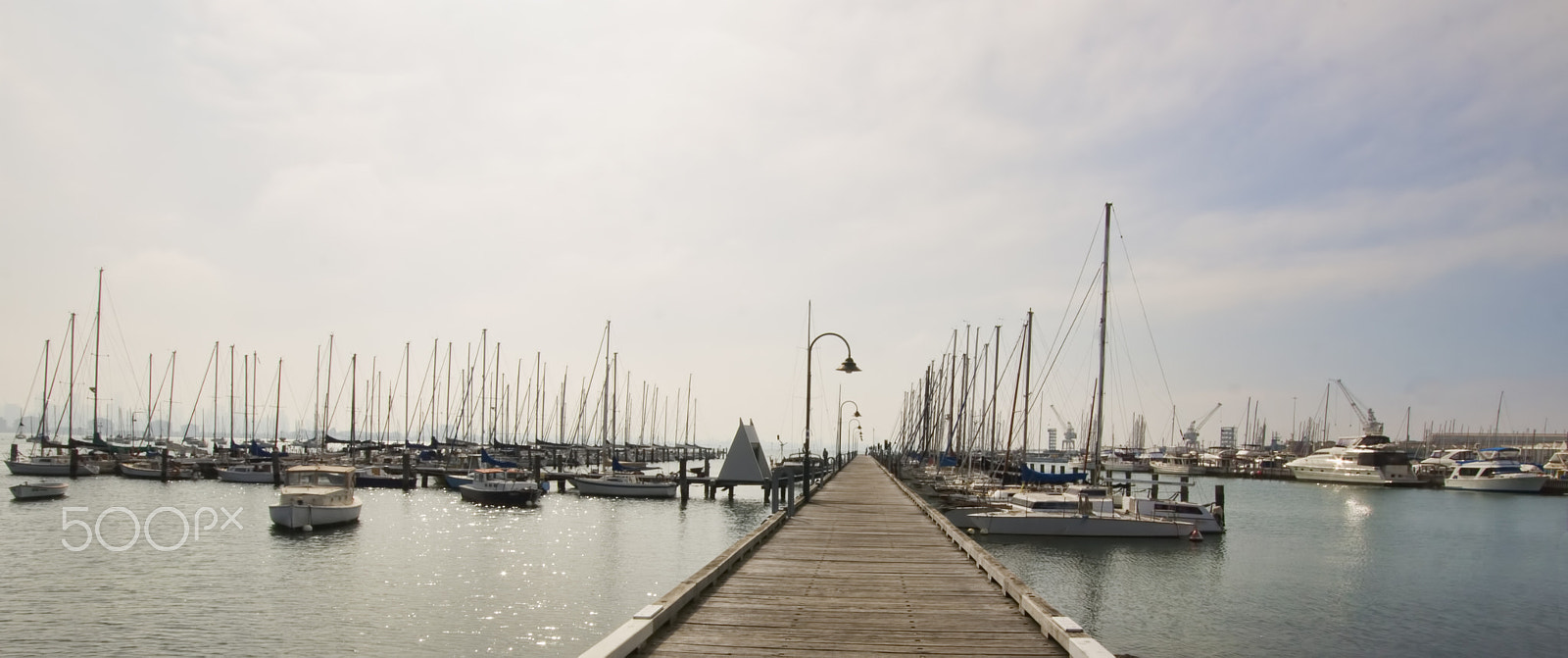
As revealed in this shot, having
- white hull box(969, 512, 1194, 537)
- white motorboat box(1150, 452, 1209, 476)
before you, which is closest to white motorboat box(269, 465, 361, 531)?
white hull box(969, 512, 1194, 537)

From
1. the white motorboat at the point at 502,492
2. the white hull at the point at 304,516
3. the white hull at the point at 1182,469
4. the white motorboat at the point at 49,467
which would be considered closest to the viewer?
the white hull at the point at 304,516

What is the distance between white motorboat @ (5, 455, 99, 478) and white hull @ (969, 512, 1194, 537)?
220ft

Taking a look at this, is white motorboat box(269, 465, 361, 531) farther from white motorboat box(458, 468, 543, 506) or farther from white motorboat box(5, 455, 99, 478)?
white motorboat box(5, 455, 99, 478)

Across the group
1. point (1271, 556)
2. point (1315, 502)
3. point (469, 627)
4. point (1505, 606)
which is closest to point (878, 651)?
point (469, 627)

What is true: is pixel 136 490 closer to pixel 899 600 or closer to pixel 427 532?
pixel 427 532

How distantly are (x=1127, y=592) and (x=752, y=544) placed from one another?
14.6 m

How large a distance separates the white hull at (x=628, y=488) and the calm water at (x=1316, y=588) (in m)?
27.4

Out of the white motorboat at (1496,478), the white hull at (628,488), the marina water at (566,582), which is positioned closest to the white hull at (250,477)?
the marina water at (566,582)

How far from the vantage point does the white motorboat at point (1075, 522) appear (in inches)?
1489

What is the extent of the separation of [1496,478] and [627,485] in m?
78.6

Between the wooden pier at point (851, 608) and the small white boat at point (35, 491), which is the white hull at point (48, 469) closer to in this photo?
the small white boat at point (35, 491)

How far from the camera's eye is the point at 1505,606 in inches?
1101

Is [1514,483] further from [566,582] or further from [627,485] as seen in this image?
[566,582]

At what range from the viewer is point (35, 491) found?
50.3 m
